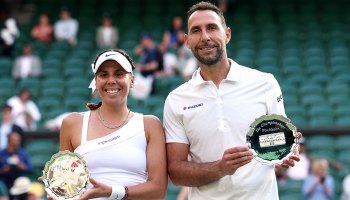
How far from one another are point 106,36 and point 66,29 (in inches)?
34.0

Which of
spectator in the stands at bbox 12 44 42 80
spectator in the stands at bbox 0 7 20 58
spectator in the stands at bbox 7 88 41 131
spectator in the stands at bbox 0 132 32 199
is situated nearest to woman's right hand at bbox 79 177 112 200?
spectator in the stands at bbox 0 132 32 199

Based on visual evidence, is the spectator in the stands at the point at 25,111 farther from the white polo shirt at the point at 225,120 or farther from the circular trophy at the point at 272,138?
the circular trophy at the point at 272,138

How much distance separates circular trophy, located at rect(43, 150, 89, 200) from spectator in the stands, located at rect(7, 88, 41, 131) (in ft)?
26.2

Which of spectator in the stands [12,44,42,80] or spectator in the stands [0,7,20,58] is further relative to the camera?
spectator in the stands [0,7,20,58]

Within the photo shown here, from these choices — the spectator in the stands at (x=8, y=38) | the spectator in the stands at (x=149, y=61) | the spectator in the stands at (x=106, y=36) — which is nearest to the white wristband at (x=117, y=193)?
the spectator in the stands at (x=149, y=61)

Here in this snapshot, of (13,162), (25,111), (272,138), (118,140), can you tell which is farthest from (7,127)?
(272,138)

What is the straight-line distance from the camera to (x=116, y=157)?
4.45 metres

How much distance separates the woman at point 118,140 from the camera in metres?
4.45

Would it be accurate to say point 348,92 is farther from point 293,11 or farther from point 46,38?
point 46,38

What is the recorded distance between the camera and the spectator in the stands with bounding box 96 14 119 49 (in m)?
15.9

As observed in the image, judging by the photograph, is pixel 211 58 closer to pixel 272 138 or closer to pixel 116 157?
pixel 272 138

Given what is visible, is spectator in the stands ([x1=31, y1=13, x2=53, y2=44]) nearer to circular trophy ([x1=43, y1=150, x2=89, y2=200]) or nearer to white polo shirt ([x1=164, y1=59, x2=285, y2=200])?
white polo shirt ([x1=164, y1=59, x2=285, y2=200])

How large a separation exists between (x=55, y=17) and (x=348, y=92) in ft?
21.7

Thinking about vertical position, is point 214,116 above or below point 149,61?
below
